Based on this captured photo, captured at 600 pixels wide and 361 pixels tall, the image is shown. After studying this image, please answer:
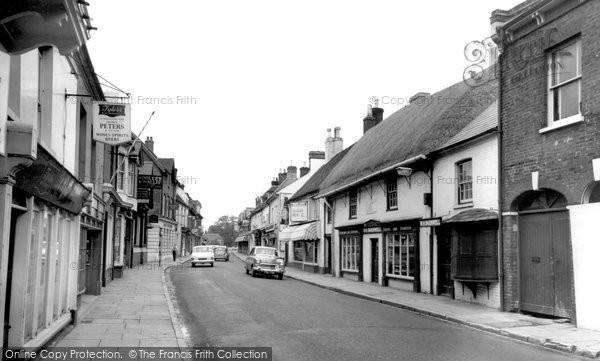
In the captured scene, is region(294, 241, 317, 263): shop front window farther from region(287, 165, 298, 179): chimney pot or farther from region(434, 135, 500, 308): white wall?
region(287, 165, 298, 179): chimney pot

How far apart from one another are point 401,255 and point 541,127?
9.59m

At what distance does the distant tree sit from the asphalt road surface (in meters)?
127

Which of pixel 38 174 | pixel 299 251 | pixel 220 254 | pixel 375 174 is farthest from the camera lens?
pixel 220 254

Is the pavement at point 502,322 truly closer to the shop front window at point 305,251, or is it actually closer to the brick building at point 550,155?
the brick building at point 550,155

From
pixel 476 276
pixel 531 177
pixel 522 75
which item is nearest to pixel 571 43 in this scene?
pixel 522 75

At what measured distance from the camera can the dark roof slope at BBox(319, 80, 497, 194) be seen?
761 inches

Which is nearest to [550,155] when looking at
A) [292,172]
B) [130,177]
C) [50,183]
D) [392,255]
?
[392,255]

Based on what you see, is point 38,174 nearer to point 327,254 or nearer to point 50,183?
point 50,183

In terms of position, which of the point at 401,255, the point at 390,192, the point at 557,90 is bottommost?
the point at 401,255

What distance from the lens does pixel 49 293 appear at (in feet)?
30.4

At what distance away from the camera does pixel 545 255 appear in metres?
13.0

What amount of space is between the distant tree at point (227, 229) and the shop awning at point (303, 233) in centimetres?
10402

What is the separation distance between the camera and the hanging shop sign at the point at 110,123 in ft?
46.5

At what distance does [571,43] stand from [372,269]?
14566 mm
